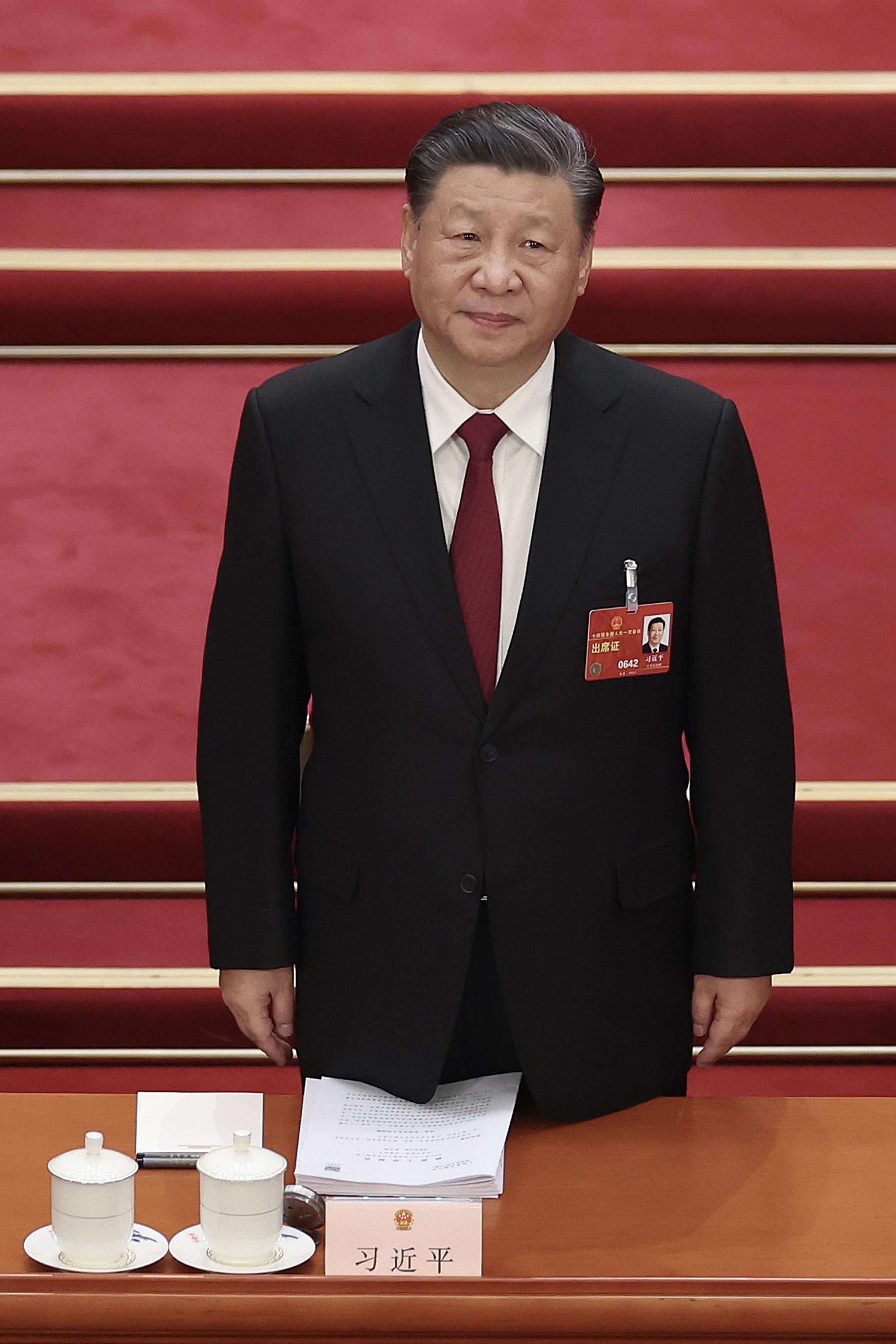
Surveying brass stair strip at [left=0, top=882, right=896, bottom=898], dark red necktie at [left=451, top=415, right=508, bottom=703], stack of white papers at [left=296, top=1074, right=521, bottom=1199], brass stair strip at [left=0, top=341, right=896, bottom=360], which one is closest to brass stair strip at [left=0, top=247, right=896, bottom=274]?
brass stair strip at [left=0, top=341, right=896, bottom=360]

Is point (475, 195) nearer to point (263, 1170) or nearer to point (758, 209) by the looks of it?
point (263, 1170)

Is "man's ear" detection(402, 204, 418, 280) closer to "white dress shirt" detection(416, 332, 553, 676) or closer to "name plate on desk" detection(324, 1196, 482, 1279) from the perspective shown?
"white dress shirt" detection(416, 332, 553, 676)

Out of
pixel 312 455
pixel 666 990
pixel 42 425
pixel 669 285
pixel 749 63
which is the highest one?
pixel 749 63

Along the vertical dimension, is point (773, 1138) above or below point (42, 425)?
below

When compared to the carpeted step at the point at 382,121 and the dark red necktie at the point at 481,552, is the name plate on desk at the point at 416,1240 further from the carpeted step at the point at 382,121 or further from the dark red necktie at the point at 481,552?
the carpeted step at the point at 382,121

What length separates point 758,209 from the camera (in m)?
2.40

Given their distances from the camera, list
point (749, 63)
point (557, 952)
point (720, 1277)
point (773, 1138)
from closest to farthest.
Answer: point (720, 1277) < point (773, 1138) < point (557, 952) < point (749, 63)

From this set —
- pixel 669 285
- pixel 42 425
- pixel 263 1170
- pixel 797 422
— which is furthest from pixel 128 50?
pixel 263 1170

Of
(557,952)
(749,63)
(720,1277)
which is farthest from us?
(749,63)

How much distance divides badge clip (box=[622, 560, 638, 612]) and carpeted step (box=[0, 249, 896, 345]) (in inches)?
42.1

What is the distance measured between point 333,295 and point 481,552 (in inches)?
42.1

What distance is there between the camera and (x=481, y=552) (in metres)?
1.43

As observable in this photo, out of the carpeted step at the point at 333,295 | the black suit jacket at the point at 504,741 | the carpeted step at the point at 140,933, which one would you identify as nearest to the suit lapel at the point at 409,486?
the black suit jacket at the point at 504,741

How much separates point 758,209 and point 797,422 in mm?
318
